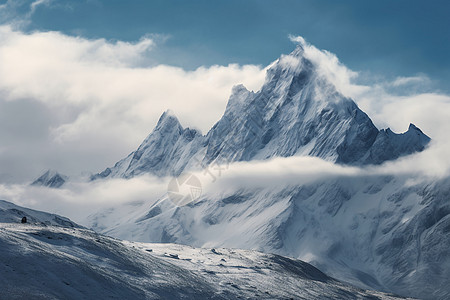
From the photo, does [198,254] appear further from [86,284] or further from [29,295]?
[29,295]

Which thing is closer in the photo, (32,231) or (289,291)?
(32,231)

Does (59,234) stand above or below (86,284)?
above

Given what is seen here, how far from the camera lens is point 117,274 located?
98375 mm

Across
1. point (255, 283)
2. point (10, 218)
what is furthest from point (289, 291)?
point (10, 218)

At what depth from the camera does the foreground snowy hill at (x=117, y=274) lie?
81.0 metres

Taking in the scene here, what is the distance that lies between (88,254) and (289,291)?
42.4m

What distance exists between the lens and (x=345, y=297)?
14050cm

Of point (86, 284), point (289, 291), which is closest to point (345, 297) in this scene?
point (289, 291)

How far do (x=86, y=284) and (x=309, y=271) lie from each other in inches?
3888

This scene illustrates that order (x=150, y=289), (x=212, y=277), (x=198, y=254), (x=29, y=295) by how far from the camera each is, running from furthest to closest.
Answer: (x=198, y=254) < (x=212, y=277) < (x=150, y=289) < (x=29, y=295)

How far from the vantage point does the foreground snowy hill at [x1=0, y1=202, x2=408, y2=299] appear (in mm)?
80994

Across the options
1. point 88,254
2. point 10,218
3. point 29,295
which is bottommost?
point 29,295

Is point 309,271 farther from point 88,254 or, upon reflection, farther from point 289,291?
point 88,254

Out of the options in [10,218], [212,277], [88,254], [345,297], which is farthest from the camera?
[10,218]
